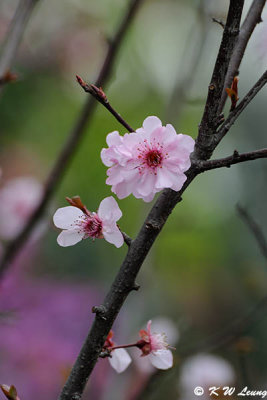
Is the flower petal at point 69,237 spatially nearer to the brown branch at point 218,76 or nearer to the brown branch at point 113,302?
the brown branch at point 113,302

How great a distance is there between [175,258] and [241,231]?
29.0 inches

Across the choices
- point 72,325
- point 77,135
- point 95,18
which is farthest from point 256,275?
point 95,18

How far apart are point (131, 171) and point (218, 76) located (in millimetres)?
195

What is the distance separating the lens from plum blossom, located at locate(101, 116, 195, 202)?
0.70m

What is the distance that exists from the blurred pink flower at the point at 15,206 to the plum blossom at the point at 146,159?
1.27m

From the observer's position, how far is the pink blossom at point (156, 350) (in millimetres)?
799

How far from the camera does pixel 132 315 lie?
187cm

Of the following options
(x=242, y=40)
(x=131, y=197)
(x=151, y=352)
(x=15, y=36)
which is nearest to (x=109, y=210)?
(x=151, y=352)

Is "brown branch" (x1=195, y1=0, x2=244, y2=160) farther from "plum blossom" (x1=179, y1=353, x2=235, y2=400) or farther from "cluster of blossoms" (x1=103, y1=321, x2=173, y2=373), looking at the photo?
"plum blossom" (x1=179, y1=353, x2=235, y2=400)

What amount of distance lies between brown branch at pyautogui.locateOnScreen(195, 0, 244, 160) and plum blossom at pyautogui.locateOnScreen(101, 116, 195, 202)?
2 centimetres

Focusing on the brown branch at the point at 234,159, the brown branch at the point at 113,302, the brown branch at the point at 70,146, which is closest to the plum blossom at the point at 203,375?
the brown branch at the point at 70,146

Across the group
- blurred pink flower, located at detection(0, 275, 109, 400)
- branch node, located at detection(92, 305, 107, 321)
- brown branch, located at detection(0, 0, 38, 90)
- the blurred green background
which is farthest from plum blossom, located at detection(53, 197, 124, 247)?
the blurred green background

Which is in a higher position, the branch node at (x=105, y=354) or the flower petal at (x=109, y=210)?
the flower petal at (x=109, y=210)

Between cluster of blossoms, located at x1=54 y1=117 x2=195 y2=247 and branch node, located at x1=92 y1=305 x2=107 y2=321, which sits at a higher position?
cluster of blossoms, located at x1=54 y1=117 x2=195 y2=247
